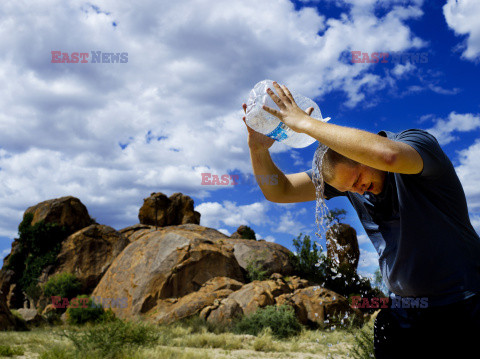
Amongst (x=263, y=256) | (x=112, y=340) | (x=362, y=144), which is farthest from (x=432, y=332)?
(x=263, y=256)

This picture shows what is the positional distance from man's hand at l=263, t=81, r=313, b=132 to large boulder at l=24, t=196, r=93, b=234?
72.0 feet

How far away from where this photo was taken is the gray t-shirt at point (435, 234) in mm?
2152

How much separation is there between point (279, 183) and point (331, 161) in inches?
29.2

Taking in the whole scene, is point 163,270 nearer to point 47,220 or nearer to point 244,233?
point 47,220

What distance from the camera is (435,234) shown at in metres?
2.17

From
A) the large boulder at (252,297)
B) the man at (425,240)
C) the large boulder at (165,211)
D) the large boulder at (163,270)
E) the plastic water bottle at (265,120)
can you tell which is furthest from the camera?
the large boulder at (165,211)

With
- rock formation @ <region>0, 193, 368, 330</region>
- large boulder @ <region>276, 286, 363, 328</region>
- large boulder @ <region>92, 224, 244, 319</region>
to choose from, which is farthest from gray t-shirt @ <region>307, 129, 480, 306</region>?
large boulder @ <region>92, 224, 244, 319</region>

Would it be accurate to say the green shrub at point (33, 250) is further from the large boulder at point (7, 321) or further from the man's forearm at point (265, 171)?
the man's forearm at point (265, 171)

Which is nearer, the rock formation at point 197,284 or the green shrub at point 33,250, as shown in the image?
A: the rock formation at point 197,284

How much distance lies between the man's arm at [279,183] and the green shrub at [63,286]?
58.2ft

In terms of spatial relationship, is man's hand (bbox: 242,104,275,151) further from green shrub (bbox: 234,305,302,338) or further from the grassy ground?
green shrub (bbox: 234,305,302,338)

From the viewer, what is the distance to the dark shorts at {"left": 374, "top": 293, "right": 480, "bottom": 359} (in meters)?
2.15

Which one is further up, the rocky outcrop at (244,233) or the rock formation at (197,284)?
the rocky outcrop at (244,233)

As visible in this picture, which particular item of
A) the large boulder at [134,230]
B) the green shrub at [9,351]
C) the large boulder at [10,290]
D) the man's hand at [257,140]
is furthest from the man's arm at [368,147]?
the large boulder at [10,290]
